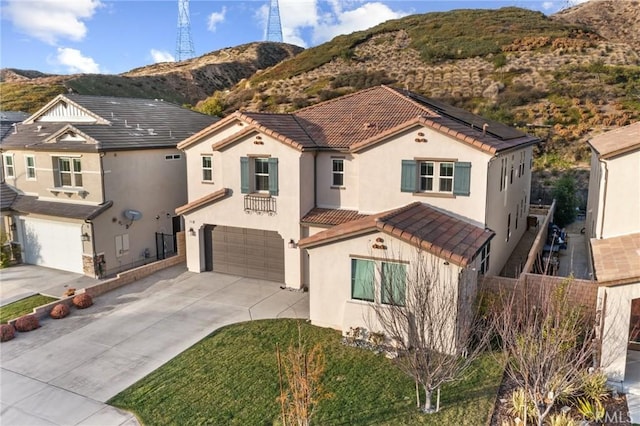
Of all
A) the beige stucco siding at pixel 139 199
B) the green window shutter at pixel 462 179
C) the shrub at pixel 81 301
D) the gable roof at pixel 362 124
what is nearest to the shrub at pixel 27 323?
the shrub at pixel 81 301

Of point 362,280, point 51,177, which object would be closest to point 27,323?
point 51,177

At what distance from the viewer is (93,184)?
72.1 ft

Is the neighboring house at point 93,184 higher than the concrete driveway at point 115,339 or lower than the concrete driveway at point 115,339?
higher

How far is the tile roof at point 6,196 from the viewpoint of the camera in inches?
952

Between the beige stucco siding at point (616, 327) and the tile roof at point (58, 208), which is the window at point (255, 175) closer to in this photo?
the tile roof at point (58, 208)

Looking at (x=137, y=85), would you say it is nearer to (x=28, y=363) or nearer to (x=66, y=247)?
(x=66, y=247)

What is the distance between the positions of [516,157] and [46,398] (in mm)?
21059

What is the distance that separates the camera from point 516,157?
2272 centimetres

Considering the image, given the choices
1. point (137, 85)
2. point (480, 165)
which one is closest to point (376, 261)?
point (480, 165)

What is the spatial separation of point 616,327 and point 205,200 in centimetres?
1602

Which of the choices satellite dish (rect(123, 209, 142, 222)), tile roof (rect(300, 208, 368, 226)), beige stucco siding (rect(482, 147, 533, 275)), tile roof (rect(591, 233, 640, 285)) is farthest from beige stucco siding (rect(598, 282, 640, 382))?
satellite dish (rect(123, 209, 142, 222))

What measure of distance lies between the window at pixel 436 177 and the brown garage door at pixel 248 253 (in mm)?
6187

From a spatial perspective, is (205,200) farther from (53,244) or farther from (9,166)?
(9,166)

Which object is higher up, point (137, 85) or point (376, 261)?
point (137, 85)
